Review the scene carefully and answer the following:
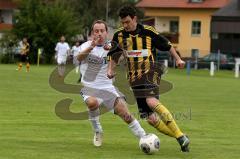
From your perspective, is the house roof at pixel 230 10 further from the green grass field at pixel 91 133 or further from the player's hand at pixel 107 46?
the player's hand at pixel 107 46

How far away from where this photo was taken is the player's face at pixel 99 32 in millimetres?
10180

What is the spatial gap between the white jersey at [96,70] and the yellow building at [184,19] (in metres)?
71.2

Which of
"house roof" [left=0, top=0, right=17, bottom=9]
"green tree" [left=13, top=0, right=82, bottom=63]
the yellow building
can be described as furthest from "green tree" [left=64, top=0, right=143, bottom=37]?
"green tree" [left=13, top=0, right=82, bottom=63]

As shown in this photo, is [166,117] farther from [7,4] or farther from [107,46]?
[7,4]

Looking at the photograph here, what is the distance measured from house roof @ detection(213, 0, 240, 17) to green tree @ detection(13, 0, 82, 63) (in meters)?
21.9

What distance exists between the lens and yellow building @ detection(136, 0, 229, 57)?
82062 millimetres

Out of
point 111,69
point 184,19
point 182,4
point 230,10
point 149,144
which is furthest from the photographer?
point 184,19

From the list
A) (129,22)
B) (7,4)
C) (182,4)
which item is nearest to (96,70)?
(129,22)

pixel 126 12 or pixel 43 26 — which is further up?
pixel 126 12

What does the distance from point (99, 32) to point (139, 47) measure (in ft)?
2.29

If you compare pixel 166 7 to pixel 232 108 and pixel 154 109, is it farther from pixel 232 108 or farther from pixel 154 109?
pixel 154 109

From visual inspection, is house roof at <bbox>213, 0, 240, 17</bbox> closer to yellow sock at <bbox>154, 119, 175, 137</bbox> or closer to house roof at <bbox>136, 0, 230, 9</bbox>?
house roof at <bbox>136, 0, 230, 9</bbox>

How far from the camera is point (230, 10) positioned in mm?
77938

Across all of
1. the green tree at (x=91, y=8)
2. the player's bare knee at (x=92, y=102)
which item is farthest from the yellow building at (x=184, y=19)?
the player's bare knee at (x=92, y=102)
